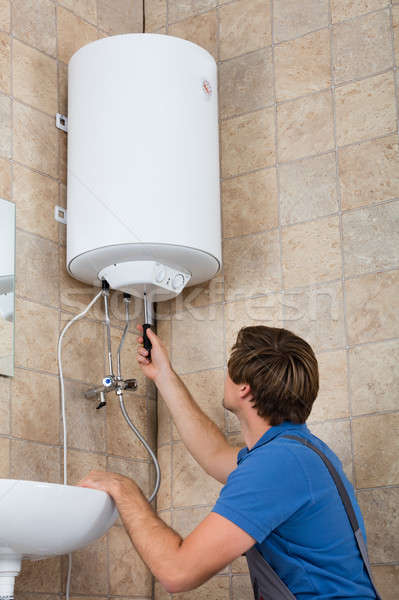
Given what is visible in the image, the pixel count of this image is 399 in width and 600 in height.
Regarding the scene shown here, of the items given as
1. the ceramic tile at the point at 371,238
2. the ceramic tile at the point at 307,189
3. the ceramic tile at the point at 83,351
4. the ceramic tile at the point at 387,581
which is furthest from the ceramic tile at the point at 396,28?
the ceramic tile at the point at 387,581

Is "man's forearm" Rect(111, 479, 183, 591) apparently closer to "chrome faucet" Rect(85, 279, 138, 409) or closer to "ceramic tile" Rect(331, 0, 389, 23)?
"chrome faucet" Rect(85, 279, 138, 409)

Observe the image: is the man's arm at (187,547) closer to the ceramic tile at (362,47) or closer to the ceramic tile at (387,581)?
the ceramic tile at (387,581)

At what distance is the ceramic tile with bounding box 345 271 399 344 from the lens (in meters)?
2.18

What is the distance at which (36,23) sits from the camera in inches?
94.9

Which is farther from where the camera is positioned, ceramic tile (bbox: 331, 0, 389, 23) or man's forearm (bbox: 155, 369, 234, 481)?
ceramic tile (bbox: 331, 0, 389, 23)

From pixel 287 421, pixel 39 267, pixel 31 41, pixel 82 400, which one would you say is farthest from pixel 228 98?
pixel 287 421

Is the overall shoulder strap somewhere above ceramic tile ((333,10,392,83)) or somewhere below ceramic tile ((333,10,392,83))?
below

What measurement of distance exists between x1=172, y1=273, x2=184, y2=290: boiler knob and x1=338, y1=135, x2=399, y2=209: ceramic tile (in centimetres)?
51

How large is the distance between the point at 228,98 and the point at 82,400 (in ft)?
3.59

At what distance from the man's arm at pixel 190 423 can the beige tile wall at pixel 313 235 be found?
0.23m

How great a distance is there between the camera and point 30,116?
91.6 inches

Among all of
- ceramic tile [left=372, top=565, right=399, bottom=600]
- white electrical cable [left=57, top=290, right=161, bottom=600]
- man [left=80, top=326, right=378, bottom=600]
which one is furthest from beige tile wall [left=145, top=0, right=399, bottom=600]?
man [left=80, top=326, right=378, bottom=600]

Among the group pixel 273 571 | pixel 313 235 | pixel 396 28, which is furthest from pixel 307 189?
pixel 273 571

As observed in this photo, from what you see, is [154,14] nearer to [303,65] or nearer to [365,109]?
[303,65]
